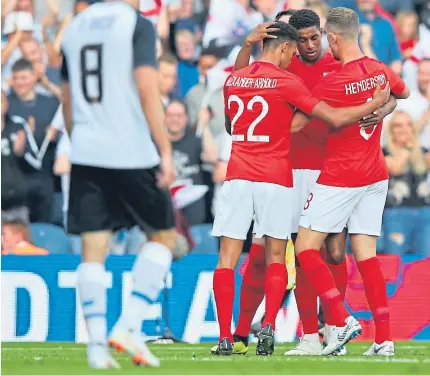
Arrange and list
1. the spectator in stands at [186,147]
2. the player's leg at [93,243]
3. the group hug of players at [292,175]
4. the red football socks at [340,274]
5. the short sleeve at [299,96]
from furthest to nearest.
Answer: the spectator in stands at [186,147]
the red football socks at [340,274]
the group hug of players at [292,175]
the short sleeve at [299,96]
the player's leg at [93,243]

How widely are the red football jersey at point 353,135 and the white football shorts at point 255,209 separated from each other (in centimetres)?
39

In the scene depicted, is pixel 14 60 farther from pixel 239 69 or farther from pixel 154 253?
pixel 154 253

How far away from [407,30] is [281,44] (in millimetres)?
5341

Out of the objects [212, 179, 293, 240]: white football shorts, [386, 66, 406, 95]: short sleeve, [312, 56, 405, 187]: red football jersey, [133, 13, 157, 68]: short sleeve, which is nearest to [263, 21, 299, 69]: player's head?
[312, 56, 405, 187]: red football jersey

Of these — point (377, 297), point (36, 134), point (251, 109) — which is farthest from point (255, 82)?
point (36, 134)

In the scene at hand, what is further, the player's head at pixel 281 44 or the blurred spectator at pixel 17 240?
the blurred spectator at pixel 17 240

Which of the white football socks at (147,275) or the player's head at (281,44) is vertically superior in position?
the player's head at (281,44)

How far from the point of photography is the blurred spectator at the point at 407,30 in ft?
42.9

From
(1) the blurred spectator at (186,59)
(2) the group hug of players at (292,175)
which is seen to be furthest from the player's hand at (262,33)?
(1) the blurred spectator at (186,59)

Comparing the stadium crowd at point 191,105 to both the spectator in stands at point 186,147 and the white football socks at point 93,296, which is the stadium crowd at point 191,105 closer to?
the spectator in stands at point 186,147

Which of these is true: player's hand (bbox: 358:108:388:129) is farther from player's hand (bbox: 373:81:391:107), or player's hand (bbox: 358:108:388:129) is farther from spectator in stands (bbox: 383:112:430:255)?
spectator in stands (bbox: 383:112:430:255)

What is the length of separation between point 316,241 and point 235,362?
1245 mm

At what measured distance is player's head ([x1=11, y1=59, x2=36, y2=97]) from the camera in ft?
40.8

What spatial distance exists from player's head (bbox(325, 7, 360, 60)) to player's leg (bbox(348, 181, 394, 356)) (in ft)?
3.29
